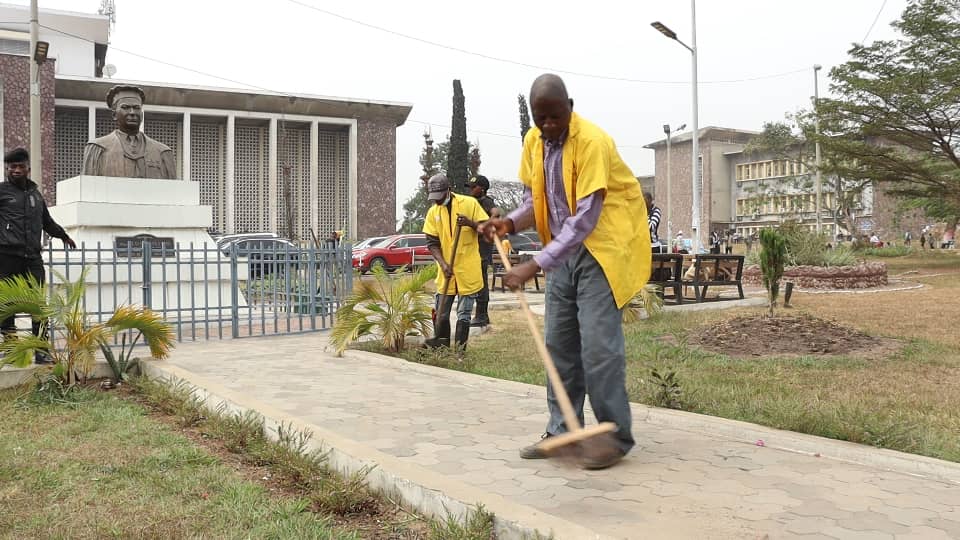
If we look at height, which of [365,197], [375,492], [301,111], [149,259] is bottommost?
[375,492]

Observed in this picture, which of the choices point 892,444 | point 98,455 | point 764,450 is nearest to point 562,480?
point 764,450

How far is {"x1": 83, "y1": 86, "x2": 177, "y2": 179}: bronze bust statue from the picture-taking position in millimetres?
10758

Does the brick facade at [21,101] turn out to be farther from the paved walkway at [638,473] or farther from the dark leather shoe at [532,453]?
the dark leather shoe at [532,453]

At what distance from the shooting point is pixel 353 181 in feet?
142

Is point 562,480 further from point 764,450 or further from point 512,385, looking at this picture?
point 512,385

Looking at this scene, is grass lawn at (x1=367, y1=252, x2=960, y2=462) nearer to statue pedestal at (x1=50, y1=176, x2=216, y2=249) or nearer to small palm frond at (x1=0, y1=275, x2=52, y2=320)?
small palm frond at (x1=0, y1=275, x2=52, y2=320)

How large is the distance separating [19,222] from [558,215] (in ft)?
16.9

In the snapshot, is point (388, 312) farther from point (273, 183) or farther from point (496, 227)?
point (273, 183)

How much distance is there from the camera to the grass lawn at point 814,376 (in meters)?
4.13

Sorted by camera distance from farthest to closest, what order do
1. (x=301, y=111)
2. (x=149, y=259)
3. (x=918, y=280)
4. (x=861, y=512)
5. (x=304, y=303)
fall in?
(x=301, y=111) → (x=918, y=280) → (x=304, y=303) → (x=149, y=259) → (x=861, y=512)

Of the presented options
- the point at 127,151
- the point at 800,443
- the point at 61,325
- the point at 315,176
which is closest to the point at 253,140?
the point at 315,176

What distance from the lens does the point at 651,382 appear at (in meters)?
5.21

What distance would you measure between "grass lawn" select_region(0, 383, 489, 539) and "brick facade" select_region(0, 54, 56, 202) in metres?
32.2

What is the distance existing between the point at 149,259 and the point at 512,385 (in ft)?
16.2
